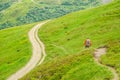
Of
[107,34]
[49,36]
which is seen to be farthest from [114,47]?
[49,36]

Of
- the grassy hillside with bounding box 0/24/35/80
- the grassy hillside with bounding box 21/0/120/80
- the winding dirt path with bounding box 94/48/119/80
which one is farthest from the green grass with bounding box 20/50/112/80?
the grassy hillside with bounding box 0/24/35/80

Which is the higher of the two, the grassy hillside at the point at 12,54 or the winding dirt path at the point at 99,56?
the winding dirt path at the point at 99,56

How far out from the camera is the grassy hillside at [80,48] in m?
44.2

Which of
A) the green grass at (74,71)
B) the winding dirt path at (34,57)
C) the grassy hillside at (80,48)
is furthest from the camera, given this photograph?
the winding dirt path at (34,57)

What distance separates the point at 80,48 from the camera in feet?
243

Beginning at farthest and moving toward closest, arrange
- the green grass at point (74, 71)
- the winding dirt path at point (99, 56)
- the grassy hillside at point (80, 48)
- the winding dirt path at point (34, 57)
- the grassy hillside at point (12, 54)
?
1. the grassy hillside at point (12, 54)
2. the winding dirt path at point (34, 57)
3. the grassy hillside at point (80, 48)
4. the green grass at point (74, 71)
5. the winding dirt path at point (99, 56)

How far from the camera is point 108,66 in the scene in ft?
144

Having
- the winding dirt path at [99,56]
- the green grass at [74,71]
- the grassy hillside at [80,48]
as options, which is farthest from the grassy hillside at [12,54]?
the winding dirt path at [99,56]

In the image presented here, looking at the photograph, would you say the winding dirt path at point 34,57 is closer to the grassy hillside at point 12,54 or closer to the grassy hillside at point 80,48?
the grassy hillside at point 12,54

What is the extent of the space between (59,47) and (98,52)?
104ft

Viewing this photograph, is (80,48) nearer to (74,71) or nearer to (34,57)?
(34,57)

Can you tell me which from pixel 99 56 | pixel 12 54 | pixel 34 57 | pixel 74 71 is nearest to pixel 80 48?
pixel 34 57

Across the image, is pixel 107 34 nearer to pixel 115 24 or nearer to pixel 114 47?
pixel 115 24

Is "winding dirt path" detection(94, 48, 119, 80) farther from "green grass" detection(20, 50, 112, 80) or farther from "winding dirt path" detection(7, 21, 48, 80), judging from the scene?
"winding dirt path" detection(7, 21, 48, 80)
